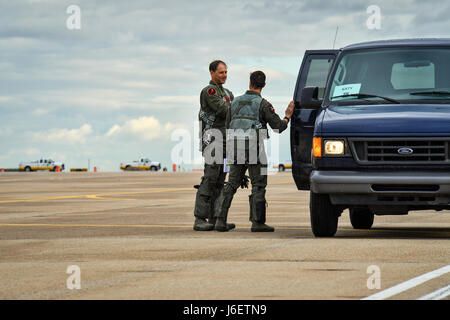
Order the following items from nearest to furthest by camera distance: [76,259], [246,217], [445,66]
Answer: [76,259]
[445,66]
[246,217]

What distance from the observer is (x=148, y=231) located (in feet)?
41.9

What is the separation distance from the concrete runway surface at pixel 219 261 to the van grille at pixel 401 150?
0.95m

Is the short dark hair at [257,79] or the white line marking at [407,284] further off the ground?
the short dark hair at [257,79]

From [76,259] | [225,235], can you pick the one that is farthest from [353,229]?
[76,259]

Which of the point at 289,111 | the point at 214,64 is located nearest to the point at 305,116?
the point at 289,111

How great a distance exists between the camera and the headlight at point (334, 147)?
34.1 feet

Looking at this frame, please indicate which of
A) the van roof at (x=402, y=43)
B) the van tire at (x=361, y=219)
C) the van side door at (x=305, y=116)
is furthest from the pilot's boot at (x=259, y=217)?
the van roof at (x=402, y=43)

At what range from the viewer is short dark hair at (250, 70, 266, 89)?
12.2 metres

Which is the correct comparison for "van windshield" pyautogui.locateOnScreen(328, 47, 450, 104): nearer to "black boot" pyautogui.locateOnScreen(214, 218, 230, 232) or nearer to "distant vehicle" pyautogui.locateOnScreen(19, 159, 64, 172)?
"black boot" pyautogui.locateOnScreen(214, 218, 230, 232)

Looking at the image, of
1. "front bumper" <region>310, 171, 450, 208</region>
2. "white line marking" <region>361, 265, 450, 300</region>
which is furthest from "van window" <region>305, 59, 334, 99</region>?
"white line marking" <region>361, 265, 450, 300</region>

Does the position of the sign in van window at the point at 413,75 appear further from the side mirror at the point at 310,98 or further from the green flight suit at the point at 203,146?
the green flight suit at the point at 203,146

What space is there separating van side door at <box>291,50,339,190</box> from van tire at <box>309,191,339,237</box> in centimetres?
91
